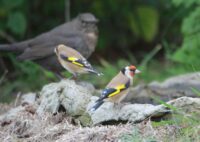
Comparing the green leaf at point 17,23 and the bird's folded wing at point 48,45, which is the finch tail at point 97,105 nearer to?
the bird's folded wing at point 48,45

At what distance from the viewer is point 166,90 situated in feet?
27.6

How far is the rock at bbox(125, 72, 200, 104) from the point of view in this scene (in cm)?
817

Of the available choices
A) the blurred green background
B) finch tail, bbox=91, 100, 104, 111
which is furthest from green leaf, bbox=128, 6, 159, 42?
finch tail, bbox=91, 100, 104, 111

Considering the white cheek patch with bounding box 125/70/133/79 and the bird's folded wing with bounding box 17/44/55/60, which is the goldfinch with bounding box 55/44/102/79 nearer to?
the white cheek patch with bounding box 125/70/133/79

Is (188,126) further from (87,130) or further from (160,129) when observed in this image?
(87,130)

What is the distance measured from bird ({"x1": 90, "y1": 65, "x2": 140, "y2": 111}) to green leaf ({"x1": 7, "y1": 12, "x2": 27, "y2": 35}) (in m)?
4.31

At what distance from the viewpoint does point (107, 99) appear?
6520 millimetres

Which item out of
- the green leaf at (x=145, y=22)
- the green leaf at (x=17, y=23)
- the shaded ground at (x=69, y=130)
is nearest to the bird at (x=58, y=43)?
the green leaf at (x=17, y=23)

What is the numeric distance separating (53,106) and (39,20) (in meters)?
5.50

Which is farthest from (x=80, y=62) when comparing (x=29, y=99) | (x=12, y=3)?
(x=12, y=3)

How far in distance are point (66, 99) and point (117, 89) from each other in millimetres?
589

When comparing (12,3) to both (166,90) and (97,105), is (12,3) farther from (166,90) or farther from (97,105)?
(97,105)

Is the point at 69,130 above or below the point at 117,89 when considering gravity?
below

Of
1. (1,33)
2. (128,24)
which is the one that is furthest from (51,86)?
(128,24)
